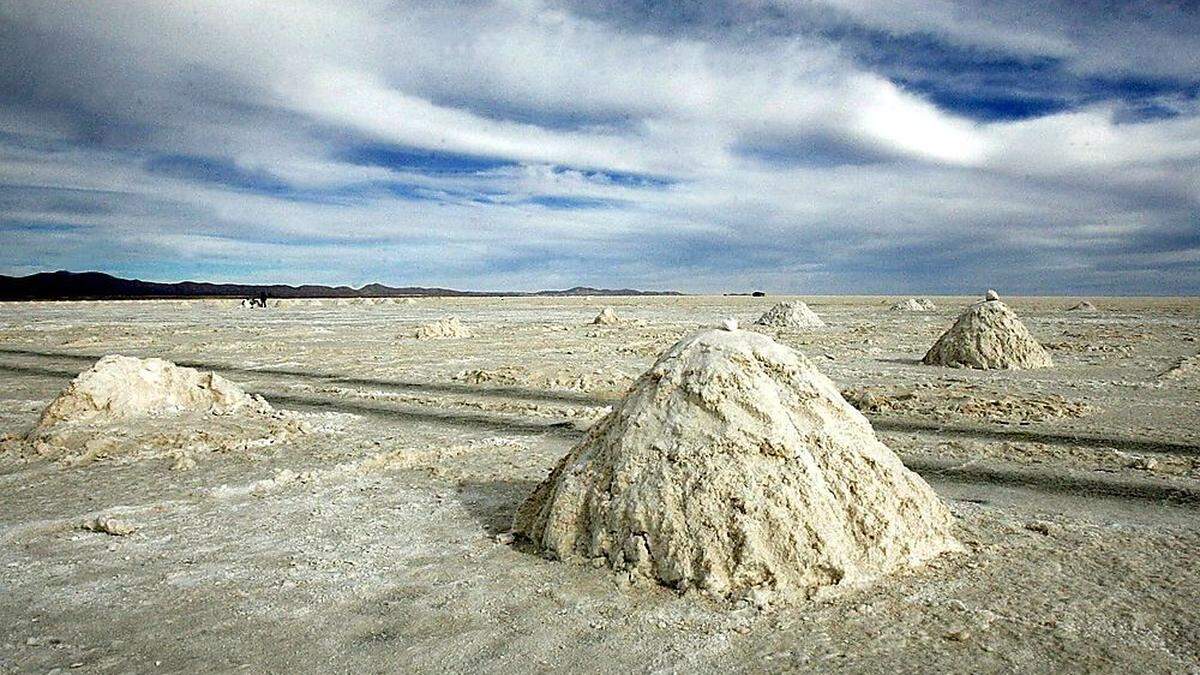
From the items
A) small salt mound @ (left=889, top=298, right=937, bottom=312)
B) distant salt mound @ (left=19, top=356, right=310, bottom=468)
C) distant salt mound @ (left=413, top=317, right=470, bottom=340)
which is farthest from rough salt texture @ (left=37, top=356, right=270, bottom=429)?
small salt mound @ (left=889, top=298, right=937, bottom=312)

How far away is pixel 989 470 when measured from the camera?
5.74 meters

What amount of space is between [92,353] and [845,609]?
1865 centimetres

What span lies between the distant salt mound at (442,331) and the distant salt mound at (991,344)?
1205 cm

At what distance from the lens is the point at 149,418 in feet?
23.1

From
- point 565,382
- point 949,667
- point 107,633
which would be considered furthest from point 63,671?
point 565,382

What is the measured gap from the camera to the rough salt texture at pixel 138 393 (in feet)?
22.6

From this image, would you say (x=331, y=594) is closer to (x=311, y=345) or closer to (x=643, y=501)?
(x=643, y=501)

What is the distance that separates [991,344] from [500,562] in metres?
10.1

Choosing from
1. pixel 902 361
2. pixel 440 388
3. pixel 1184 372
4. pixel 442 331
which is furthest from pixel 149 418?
pixel 1184 372

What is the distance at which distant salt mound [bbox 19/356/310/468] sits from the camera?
20.8ft

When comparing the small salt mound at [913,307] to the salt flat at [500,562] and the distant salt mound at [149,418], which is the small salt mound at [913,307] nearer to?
the salt flat at [500,562]

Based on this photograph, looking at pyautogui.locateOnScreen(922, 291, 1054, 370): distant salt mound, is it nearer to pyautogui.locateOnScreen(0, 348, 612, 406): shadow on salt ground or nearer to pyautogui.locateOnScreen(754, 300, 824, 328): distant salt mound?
pyautogui.locateOnScreen(0, 348, 612, 406): shadow on salt ground

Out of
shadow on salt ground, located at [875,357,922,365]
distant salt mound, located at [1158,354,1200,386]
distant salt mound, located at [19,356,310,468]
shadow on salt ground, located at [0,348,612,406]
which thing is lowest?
shadow on salt ground, located at [0,348,612,406]

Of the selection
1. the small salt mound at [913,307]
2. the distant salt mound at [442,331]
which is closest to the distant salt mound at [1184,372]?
the distant salt mound at [442,331]
